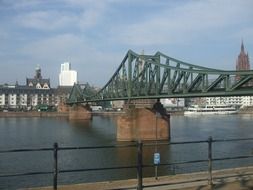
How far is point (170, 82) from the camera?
61.0 meters

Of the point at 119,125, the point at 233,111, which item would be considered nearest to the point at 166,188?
the point at 119,125

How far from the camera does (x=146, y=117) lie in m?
65.5

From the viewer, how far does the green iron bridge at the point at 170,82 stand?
4450 cm

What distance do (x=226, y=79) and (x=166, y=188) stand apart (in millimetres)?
35917

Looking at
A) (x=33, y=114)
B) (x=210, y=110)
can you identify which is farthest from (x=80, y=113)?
(x=210, y=110)

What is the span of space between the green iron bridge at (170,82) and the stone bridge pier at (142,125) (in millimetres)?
2681

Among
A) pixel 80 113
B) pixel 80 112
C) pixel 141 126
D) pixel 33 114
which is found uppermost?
pixel 80 112

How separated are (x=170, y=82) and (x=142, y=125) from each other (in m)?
8.15

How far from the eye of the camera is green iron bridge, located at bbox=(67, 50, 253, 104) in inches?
1752

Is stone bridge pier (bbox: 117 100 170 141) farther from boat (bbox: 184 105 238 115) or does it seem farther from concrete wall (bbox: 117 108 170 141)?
boat (bbox: 184 105 238 115)

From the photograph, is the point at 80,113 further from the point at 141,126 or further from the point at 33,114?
the point at 141,126

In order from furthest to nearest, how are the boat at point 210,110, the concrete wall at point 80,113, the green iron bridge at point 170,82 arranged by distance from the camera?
the boat at point 210,110, the concrete wall at point 80,113, the green iron bridge at point 170,82

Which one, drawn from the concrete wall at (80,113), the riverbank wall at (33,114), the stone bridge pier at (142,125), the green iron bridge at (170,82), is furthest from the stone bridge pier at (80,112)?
the stone bridge pier at (142,125)

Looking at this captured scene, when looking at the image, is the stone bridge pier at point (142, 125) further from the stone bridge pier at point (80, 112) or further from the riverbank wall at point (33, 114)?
the riverbank wall at point (33, 114)
